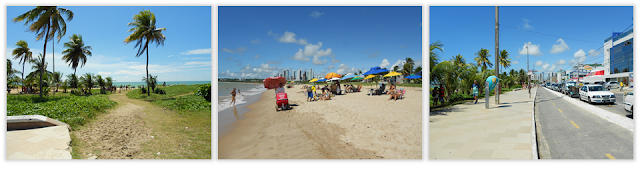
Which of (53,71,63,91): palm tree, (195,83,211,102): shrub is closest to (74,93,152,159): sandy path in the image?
(53,71,63,91): palm tree

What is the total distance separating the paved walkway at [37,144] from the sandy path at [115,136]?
24 cm

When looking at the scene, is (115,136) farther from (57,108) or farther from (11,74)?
(11,74)

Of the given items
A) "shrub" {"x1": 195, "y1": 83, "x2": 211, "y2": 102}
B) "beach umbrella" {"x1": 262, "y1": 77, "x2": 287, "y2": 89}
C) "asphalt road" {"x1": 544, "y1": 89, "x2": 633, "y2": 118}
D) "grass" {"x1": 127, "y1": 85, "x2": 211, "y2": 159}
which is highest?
"beach umbrella" {"x1": 262, "y1": 77, "x2": 287, "y2": 89}

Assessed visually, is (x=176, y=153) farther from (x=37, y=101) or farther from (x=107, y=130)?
(x=37, y=101)

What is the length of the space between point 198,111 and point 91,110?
2.26 meters

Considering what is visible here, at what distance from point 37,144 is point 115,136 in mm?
907

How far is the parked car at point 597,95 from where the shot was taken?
800cm

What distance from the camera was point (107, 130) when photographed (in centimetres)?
433

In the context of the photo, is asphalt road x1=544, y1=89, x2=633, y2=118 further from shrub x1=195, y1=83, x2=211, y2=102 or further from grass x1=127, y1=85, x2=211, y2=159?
shrub x1=195, y1=83, x2=211, y2=102

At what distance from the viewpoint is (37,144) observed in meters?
3.19

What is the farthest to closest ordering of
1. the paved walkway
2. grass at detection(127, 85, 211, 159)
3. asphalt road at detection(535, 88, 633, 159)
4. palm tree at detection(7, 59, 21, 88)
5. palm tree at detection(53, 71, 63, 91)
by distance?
palm tree at detection(53, 71, 63, 91)
palm tree at detection(7, 59, 21, 88)
grass at detection(127, 85, 211, 159)
the paved walkway
asphalt road at detection(535, 88, 633, 159)

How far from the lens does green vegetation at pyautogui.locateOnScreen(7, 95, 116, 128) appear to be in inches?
153

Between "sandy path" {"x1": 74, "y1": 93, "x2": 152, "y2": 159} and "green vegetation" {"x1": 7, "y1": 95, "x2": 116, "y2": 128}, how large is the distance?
225 mm
